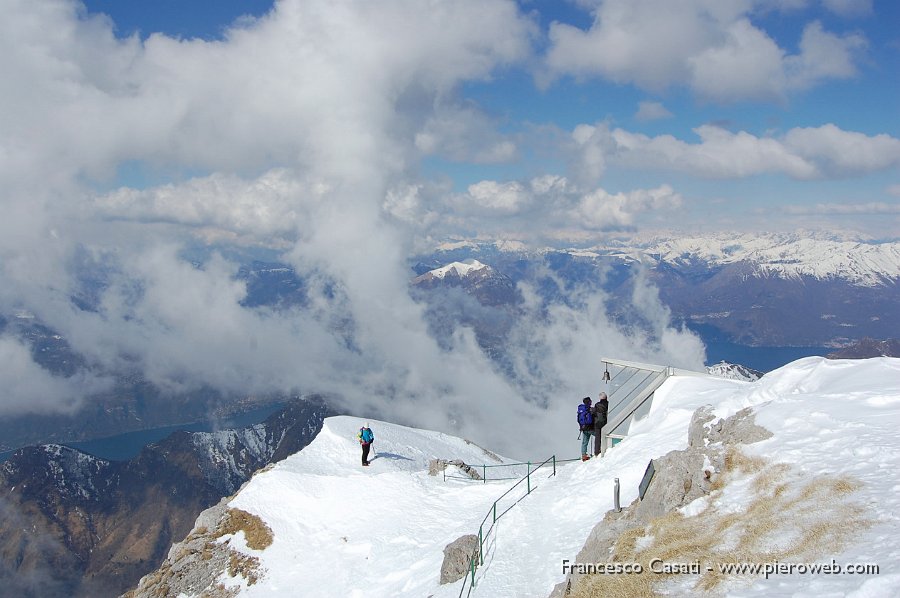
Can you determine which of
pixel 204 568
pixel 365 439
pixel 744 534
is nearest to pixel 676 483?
pixel 744 534

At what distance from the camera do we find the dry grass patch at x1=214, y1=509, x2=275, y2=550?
100 ft

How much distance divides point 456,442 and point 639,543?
43507 millimetres

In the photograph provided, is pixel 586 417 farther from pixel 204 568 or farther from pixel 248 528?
pixel 204 568

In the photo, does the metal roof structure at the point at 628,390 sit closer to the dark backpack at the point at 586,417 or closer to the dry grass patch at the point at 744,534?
the dark backpack at the point at 586,417

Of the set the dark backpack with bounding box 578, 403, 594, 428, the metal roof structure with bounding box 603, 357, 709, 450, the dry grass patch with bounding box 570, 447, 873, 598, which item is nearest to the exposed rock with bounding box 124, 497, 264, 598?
the dark backpack with bounding box 578, 403, 594, 428

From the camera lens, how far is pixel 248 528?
104ft

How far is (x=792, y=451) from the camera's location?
14.9 metres

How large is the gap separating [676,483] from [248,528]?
26.0 m

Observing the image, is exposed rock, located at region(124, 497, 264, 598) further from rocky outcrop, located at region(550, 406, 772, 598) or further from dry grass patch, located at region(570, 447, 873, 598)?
dry grass patch, located at region(570, 447, 873, 598)

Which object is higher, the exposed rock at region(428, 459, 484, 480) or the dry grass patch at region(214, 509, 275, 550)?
the exposed rock at region(428, 459, 484, 480)

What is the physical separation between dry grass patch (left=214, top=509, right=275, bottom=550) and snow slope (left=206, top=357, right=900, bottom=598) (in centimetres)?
45

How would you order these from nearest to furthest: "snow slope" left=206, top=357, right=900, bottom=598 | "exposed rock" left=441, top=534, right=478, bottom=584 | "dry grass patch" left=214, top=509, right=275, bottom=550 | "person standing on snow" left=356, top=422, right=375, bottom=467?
"snow slope" left=206, top=357, right=900, bottom=598 → "exposed rock" left=441, top=534, right=478, bottom=584 → "dry grass patch" left=214, top=509, right=275, bottom=550 → "person standing on snow" left=356, top=422, right=375, bottom=467

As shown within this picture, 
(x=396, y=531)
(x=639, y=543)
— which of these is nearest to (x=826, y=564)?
(x=639, y=543)

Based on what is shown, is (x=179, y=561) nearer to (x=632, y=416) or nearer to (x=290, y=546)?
(x=290, y=546)
